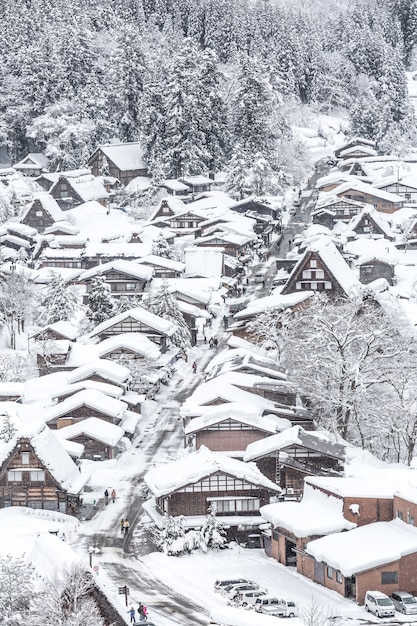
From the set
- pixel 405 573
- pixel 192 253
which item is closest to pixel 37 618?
pixel 405 573

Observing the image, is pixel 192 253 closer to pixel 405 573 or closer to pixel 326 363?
pixel 326 363

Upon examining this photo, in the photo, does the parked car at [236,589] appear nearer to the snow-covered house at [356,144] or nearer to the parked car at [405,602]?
the parked car at [405,602]

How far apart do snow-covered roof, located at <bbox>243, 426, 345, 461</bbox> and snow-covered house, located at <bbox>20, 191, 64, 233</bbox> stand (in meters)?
50.4

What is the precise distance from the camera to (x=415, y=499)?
4200 cm

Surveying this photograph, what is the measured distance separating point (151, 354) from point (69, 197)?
40.6 m

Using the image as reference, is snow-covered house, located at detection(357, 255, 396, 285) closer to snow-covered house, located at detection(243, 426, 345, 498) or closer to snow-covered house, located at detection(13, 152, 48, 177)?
snow-covered house, located at detection(243, 426, 345, 498)

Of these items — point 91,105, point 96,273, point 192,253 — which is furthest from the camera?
point 91,105

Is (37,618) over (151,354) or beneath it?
over

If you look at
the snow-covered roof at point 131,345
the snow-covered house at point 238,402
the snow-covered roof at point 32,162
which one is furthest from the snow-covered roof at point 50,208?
the snow-covered house at point 238,402

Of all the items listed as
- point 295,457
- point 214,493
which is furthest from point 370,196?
point 214,493

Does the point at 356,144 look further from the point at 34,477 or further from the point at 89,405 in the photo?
the point at 34,477

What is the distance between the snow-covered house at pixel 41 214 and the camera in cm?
9850

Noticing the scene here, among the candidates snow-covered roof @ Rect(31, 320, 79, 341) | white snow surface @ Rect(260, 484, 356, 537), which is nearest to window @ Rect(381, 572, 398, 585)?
white snow surface @ Rect(260, 484, 356, 537)

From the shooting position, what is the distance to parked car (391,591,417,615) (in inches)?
1500
